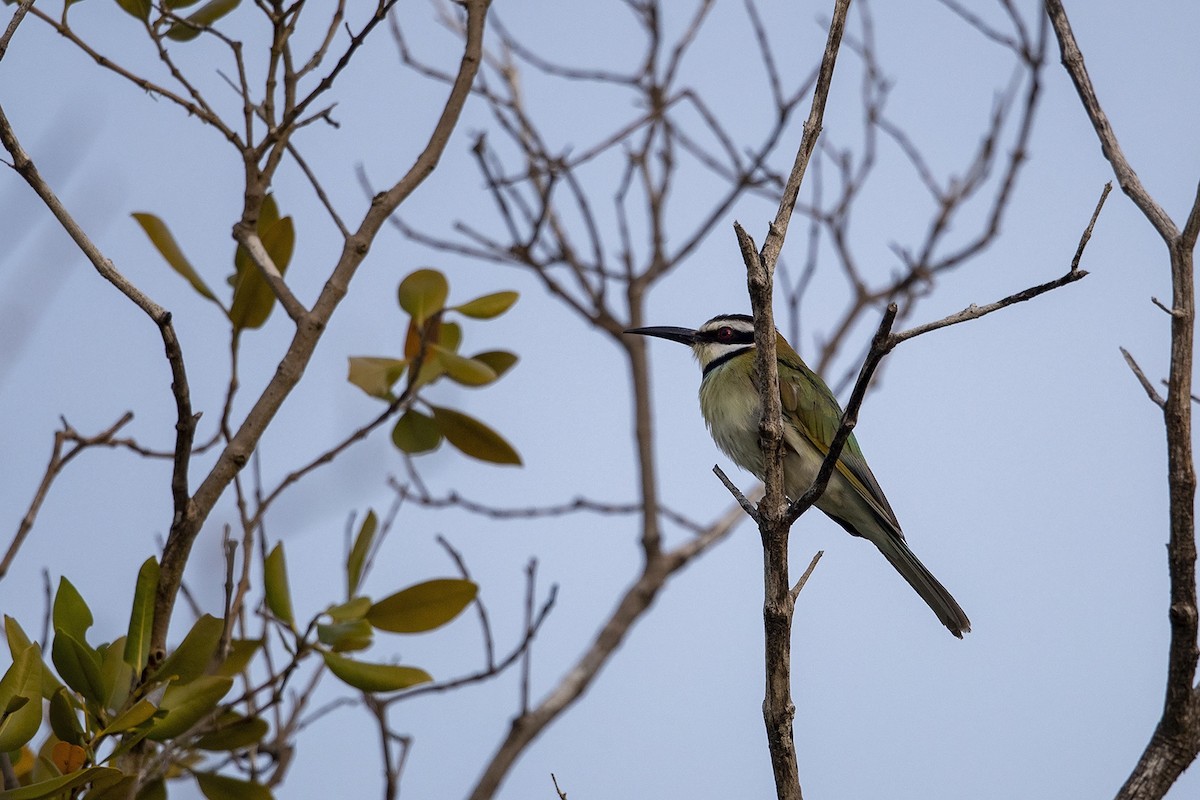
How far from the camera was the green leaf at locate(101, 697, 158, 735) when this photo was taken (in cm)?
217

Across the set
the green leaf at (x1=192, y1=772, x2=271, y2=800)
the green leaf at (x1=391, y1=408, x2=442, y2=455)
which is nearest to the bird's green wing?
the green leaf at (x1=391, y1=408, x2=442, y2=455)

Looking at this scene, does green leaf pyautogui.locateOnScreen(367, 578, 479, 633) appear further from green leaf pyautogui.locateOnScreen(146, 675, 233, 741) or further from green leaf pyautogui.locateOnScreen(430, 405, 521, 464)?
green leaf pyautogui.locateOnScreen(146, 675, 233, 741)

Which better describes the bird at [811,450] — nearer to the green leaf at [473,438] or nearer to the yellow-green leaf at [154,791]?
the green leaf at [473,438]

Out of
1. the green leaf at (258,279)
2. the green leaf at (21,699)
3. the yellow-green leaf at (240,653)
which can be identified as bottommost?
the green leaf at (21,699)

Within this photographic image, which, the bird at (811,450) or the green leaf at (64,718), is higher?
the bird at (811,450)

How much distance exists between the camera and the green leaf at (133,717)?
7.11ft

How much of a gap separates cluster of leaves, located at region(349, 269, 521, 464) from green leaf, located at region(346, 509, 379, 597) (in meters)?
0.25

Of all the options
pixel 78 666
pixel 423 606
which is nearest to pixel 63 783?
pixel 78 666

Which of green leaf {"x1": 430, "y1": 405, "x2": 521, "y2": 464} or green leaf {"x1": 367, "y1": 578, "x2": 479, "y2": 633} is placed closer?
green leaf {"x1": 367, "y1": 578, "x2": 479, "y2": 633}

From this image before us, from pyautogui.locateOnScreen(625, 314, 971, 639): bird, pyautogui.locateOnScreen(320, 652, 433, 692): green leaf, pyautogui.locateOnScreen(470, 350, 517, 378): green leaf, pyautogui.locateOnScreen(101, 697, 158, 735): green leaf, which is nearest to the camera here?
pyautogui.locateOnScreen(101, 697, 158, 735): green leaf

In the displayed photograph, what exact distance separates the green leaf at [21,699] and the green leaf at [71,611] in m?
0.19

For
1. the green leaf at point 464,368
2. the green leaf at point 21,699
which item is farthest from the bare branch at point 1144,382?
the green leaf at point 21,699

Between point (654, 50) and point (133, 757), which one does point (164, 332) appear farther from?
point (654, 50)

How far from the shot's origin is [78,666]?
2.25 m
